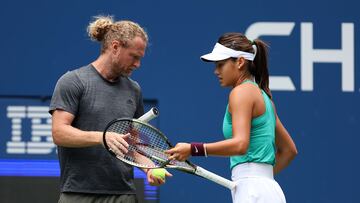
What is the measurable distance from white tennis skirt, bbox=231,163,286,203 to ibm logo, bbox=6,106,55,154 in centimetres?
187

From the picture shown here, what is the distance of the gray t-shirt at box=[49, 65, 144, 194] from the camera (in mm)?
4137

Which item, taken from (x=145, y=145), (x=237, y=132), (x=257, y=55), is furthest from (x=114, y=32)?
(x=237, y=132)

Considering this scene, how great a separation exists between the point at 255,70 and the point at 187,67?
151cm

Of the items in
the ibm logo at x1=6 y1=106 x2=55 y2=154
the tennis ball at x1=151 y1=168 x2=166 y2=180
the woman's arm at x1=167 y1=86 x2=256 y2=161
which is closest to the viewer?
the woman's arm at x1=167 y1=86 x2=256 y2=161

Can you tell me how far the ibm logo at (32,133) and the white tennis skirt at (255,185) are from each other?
187 cm

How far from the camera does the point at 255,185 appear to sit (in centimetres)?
399

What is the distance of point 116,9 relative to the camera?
5.58 meters

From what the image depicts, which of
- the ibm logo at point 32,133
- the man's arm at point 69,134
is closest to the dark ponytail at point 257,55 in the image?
the man's arm at point 69,134

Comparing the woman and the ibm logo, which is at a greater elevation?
the woman

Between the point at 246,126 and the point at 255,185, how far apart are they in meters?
0.29

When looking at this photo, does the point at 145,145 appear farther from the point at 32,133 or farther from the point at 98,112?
the point at 32,133

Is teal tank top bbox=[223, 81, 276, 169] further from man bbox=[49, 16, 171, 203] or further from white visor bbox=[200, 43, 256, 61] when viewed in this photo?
man bbox=[49, 16, 171, 203]

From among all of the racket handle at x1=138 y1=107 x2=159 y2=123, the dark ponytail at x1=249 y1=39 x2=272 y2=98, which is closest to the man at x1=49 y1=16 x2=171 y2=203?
the racket handle at x1=138 y1=107 x2=159 y2=123

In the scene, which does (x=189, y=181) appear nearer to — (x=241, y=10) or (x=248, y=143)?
(x=241, y=10)
